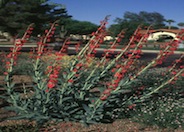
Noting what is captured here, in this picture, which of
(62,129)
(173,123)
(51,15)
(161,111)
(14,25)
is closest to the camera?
(62,129)

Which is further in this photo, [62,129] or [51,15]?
[51,15]

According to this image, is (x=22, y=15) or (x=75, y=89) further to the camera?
(x=22, y=15)

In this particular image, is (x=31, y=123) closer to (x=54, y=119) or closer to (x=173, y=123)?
(x=54, y=119)

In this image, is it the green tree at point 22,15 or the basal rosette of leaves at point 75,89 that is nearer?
the basal rosette of leaves at point 75,89

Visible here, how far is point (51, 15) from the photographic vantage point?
40.1 meters

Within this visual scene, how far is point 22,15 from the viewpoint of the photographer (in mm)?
36500

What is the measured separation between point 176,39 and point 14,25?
3076cm

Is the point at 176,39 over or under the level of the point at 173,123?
over

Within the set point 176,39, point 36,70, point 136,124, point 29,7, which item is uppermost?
point 29,7

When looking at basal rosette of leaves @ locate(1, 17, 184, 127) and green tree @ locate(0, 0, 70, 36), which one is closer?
basal rosette of leaves @ locate(1, 17, 184, 127)

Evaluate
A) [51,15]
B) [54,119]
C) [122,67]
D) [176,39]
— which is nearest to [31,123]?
[54,119]

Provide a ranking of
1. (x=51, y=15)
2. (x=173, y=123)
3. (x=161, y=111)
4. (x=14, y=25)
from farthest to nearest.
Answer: (x=51, y=15), (x=14, y=25), (x=161, y=111), (x=173, y=123)

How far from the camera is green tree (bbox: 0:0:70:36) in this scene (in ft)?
120

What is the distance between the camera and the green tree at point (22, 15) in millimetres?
36531
